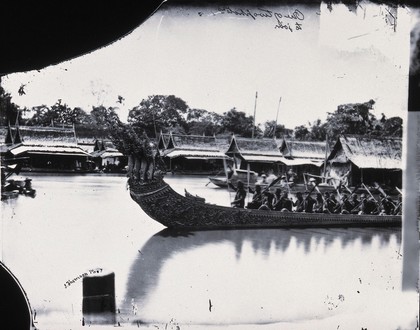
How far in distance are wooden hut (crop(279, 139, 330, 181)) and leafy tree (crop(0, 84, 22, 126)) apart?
46.1 inches

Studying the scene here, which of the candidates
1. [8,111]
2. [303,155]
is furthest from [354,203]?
[8,111]

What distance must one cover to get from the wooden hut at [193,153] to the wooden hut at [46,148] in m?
0.38

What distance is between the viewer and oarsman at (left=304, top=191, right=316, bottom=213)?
231 centimetres

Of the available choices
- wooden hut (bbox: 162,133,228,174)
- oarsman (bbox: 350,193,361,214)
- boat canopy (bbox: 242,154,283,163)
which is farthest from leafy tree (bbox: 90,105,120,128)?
oarsman (bbox: 350,193,361,214)

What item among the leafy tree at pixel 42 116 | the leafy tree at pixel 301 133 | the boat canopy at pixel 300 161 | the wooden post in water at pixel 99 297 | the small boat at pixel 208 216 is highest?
the leafy tree at pixel 42 116

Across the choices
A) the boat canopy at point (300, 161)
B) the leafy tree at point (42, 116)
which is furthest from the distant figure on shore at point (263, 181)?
the leafy tree at point (42, 116)

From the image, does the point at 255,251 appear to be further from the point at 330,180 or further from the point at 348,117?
the point at 348,117

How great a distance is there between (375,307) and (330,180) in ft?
2.01

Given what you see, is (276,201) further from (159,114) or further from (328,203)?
(159,114)

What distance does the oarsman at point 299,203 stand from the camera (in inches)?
90.9

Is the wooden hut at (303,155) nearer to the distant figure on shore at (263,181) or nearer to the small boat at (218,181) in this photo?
the distant figure on shore at (263,181)

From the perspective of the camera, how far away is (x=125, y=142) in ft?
7.11
